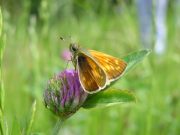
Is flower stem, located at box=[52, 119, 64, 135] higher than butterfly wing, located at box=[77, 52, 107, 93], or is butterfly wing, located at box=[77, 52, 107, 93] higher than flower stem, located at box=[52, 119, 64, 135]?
butterfly wing, located at box=[77, 52, 107, 93]

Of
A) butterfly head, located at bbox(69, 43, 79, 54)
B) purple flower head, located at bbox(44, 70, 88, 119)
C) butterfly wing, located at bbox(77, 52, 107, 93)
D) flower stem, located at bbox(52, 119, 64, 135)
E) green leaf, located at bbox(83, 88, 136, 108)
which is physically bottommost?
flower stem, located at bbox(52, 119, 64, 135)

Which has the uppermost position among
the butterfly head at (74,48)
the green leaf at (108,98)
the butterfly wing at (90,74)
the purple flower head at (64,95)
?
the butterfly head at (74,48)

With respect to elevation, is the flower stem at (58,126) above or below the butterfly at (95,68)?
below

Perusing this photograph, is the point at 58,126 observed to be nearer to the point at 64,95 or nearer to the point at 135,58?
the point at 64,95

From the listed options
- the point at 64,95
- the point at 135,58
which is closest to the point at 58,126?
the point at 64,95

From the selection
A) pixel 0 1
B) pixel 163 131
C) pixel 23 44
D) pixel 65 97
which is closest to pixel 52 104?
pixel 65 97
